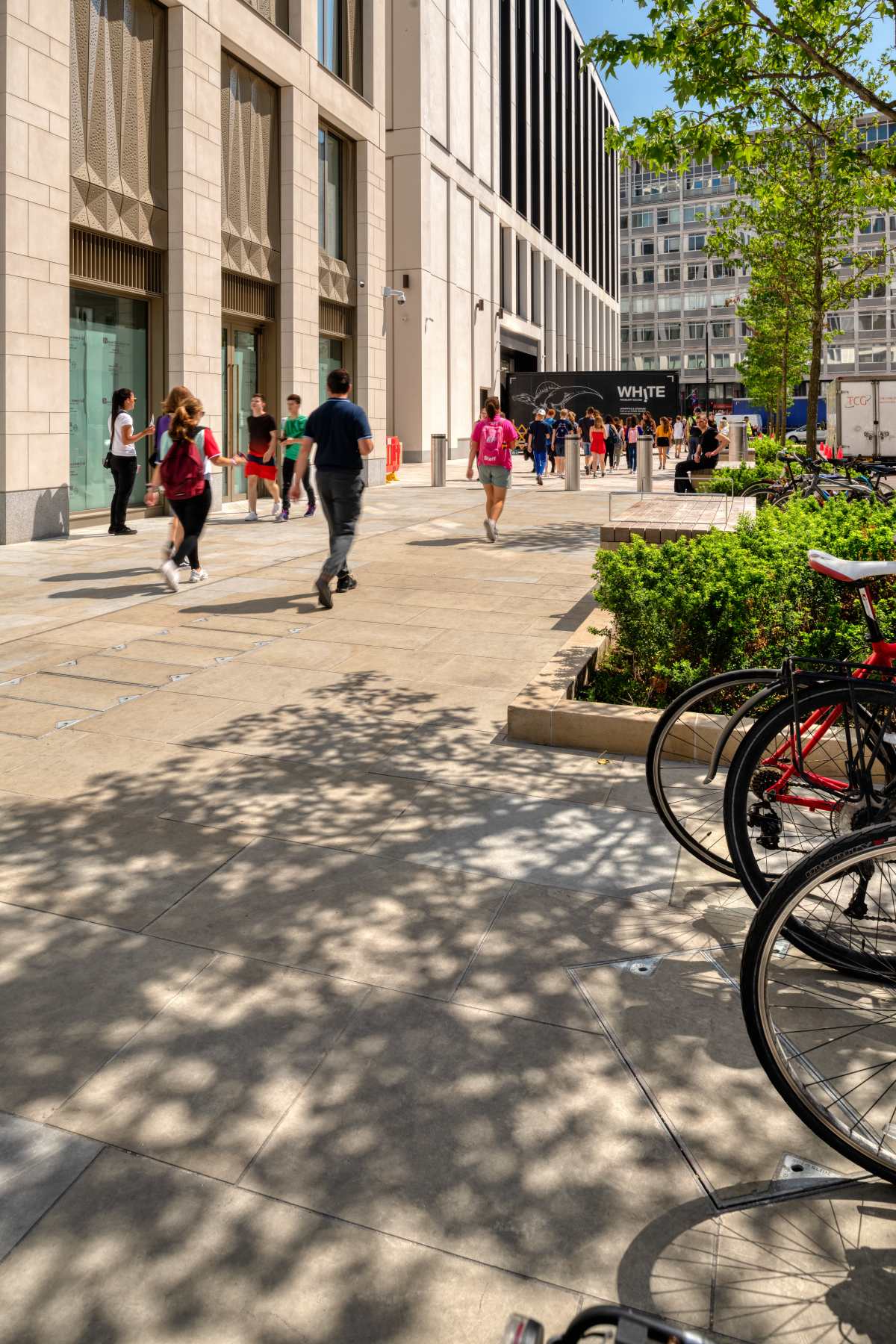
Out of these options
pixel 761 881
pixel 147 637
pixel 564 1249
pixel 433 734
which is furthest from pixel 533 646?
pixel 564 1249

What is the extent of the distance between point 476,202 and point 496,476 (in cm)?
3130

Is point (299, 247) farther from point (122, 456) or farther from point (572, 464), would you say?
point (122, 456)

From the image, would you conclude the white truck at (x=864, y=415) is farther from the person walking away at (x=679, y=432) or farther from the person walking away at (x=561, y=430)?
the person walking away at (x=679, y=432)

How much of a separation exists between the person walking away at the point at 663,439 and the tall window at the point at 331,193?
13.7 m

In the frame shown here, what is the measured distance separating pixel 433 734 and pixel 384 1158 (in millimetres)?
3903

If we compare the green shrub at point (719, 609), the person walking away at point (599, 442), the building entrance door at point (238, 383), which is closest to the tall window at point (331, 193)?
the building entrance door at point (238, 383)

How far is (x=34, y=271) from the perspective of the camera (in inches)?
589

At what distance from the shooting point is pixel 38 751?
247 inches

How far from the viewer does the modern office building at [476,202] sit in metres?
36.0

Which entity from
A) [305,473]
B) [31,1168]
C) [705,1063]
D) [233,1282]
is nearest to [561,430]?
[305,473]

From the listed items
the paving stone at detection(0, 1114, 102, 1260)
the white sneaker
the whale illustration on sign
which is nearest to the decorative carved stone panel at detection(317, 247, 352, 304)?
the white sneaker

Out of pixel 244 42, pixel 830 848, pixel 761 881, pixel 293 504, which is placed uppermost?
pixel 244 42

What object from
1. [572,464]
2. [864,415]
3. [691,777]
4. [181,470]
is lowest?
[691,777]

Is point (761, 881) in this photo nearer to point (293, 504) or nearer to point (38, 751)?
point (38, 751)
